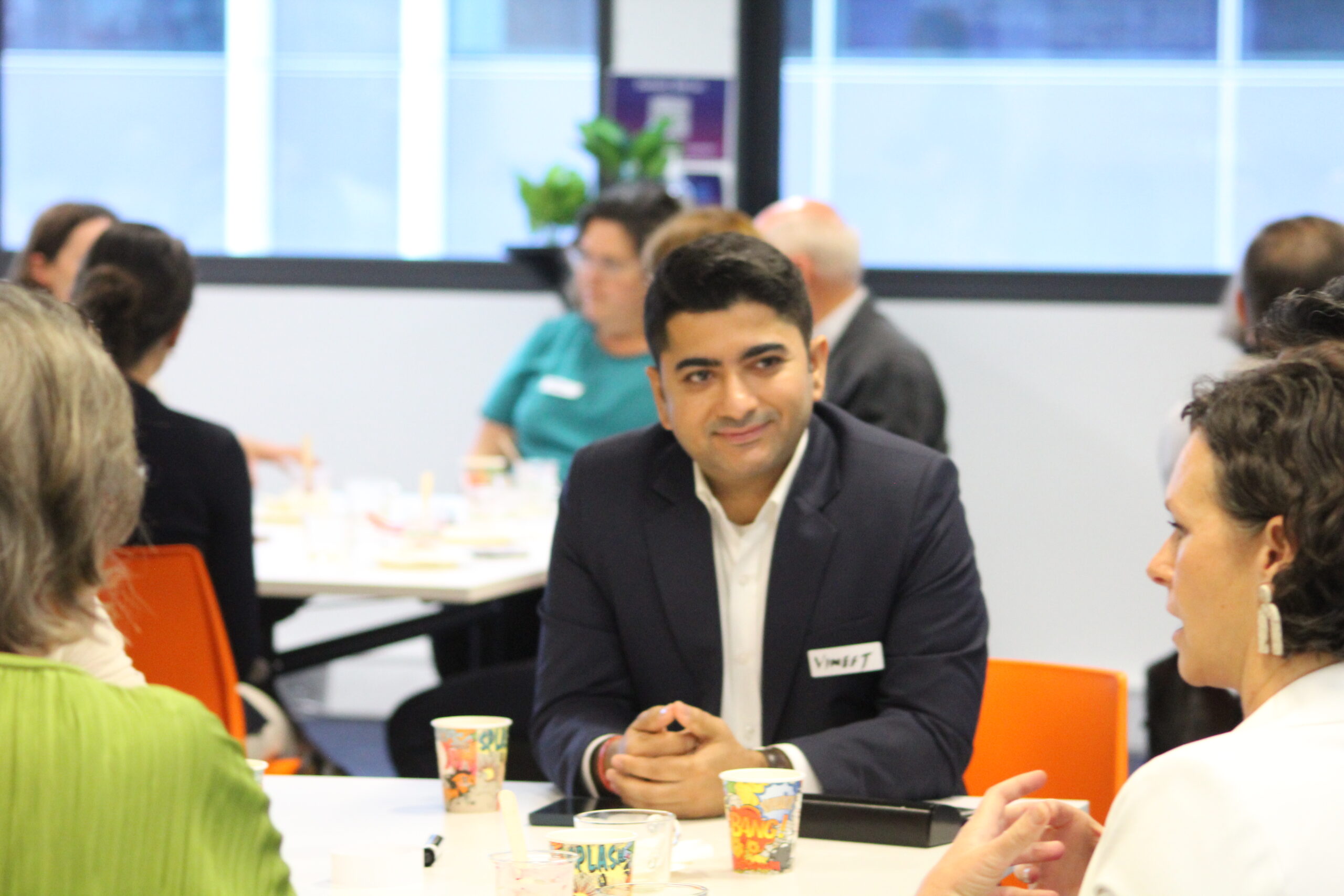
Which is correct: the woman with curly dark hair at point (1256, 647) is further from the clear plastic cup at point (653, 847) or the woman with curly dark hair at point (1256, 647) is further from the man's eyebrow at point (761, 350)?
the man's eyebrow at point (761, 350)

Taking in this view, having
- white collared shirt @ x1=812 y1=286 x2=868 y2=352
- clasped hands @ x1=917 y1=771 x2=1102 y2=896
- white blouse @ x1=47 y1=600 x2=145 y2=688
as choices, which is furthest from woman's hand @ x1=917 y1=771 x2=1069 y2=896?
white collared shirt @ x1=812 y1=286 x2=868 y2=352

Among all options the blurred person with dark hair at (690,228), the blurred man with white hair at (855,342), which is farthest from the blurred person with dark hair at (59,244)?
the blurred man with white hair at (855,342)

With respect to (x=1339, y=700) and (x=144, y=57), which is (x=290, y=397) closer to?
(x=144, y=57)

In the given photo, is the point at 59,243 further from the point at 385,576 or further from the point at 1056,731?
the point at 1056,731

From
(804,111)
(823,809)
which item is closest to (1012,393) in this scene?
(804,111)

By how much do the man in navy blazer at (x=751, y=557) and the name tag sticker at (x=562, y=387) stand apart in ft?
7.50

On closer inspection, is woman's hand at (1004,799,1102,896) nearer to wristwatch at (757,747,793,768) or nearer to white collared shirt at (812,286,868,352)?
wristwatch at (757,747,793,768)

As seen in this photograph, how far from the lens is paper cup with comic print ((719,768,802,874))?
1536 millimetres

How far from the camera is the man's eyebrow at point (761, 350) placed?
2184 millimetres

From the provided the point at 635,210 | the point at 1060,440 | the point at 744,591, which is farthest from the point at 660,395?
the point at 1060,440

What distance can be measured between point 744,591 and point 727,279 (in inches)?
17.4

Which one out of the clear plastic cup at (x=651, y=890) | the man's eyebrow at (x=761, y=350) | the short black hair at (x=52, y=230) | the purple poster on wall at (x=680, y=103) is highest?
the purple poster on wall at (x=680, y=103)

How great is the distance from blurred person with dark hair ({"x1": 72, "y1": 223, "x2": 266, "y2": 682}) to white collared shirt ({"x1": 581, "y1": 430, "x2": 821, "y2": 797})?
1.12m

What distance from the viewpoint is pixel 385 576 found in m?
3.34
